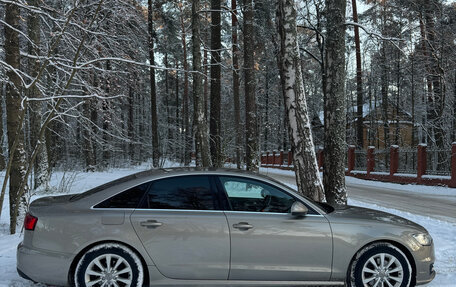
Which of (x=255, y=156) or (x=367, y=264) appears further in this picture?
(x=255, y=156)

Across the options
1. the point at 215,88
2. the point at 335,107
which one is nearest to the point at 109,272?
the point at 335,107

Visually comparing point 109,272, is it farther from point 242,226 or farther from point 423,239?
point 423,239

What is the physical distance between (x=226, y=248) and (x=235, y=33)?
63.0 ft

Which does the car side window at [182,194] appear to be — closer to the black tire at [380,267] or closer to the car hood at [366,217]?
the car hood at [366,217]

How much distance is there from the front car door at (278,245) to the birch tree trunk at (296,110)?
129 inches

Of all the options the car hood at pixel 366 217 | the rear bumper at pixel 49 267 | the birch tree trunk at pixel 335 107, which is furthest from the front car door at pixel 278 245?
the birch tree trunk at pixel 335 107

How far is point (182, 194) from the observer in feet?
13.0

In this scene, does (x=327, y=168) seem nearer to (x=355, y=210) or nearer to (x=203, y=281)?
(x=355, y=210)

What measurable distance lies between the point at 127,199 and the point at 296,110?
4.37m

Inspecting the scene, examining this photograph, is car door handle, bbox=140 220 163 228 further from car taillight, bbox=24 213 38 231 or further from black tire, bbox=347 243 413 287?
black tire, bbox=347 243 413 287

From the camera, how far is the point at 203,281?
375cm

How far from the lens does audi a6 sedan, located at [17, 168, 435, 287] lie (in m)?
3.68

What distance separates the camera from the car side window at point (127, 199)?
384 cm

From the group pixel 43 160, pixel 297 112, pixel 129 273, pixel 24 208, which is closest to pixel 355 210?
pixel 129 273
